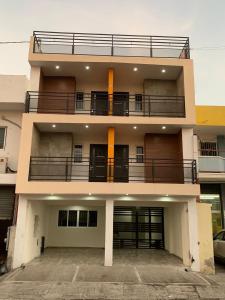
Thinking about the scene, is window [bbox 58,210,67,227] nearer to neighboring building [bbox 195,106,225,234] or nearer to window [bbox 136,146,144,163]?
window [bbox 136,146,144,163]

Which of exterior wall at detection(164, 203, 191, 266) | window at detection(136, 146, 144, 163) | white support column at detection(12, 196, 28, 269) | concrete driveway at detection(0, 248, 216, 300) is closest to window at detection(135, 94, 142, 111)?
window at detection(136, 146, 144, 163)

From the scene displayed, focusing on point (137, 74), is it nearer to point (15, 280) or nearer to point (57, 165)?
point (57, 165)

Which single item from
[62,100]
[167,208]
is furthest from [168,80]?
[167,208]

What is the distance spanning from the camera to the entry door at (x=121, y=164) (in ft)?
46.6

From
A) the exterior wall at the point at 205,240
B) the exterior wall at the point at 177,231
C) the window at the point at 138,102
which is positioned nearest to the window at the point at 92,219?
the exterior wall at the point at 177,231

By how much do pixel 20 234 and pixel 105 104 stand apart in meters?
7.89

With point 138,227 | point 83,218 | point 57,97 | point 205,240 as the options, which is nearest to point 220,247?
point 205,240

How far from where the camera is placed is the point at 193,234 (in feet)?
38.2

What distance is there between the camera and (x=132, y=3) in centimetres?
1316

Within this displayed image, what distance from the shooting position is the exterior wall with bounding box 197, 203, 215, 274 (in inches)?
447

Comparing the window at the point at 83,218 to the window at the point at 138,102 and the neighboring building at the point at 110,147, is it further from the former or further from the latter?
the window at the point at 138,102

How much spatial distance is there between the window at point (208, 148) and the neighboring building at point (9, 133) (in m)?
11.5

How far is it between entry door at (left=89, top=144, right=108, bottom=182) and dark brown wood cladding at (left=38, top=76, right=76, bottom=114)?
2.46m

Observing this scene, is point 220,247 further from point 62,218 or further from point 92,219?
point 62,218
